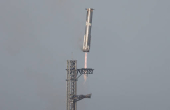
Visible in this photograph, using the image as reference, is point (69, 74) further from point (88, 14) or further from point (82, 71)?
point (88, 14)

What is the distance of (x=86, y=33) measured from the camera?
57.8 meters

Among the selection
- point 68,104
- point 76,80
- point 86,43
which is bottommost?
point 68,104

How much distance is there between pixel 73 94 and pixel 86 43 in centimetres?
923

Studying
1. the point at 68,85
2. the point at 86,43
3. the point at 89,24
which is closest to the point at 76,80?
the point at 68,85

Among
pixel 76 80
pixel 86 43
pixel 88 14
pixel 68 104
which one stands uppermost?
pixel 88 14

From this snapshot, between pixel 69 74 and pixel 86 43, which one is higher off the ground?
pixel 86 43

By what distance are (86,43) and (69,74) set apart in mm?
6624

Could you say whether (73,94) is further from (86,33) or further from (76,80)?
(86,33)

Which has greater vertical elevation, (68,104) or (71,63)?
(71,63)

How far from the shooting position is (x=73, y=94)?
5500cm

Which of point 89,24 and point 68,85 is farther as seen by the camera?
point 89,24

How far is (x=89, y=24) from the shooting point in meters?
58.0

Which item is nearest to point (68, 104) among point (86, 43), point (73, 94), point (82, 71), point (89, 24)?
point (73, 94)

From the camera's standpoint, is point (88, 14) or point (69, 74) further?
point (88, 14)
